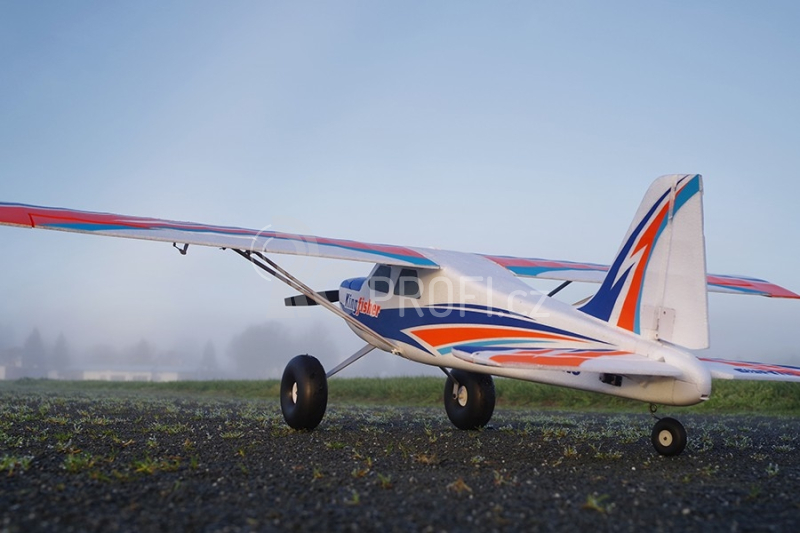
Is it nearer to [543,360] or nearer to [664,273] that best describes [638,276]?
[664,273]

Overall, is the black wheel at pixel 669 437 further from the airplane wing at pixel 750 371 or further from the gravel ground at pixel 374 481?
the airplane wing at pixel 750 371

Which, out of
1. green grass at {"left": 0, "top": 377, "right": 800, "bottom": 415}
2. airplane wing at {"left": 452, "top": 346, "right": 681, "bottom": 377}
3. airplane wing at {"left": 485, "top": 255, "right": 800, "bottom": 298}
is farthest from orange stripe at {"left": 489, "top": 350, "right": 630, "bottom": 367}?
green grass at {"left": 0, "top": 377, "right": 800, "bottom": 415}

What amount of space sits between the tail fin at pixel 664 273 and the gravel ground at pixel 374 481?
5.17 ft

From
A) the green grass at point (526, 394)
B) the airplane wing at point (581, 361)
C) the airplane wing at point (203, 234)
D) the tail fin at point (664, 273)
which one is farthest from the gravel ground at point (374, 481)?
the green grass at point (526, 394)

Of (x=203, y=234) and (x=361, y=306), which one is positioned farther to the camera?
(x=361, y=306)

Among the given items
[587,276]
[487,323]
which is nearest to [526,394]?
[587,276]

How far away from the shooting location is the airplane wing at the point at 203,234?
863 cm

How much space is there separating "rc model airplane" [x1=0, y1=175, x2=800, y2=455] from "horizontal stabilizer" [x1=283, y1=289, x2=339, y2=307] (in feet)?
5.03

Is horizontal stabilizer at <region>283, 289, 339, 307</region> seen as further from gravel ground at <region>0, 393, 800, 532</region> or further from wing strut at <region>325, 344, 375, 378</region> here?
gravel ground at <region>0, 393, 800, 532</region>

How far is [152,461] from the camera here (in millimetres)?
6520

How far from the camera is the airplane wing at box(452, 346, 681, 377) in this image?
21.1 ft

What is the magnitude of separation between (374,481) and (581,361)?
238 cm

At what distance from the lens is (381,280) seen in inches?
436

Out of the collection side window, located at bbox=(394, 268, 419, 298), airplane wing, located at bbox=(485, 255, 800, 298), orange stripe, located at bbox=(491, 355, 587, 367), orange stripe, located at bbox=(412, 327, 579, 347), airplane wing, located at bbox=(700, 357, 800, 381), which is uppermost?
airplane wing, located at bbox=(485, 255, 800, 298)
